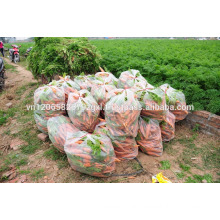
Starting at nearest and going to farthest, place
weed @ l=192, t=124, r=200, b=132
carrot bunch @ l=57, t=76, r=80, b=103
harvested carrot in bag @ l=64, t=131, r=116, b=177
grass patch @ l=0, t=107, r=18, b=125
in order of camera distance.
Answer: harvested carrot in bag @ l=64, t=131, r=116, b=177 < carrot bunch @ l=57, t=76, r=80, b=103 < weed @ l=192, t=124, r=200, b=132 < grass patch @ l=0, t=107, r=18, b=125

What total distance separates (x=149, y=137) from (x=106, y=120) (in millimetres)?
767

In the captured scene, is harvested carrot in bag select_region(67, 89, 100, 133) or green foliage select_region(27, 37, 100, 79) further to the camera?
green foliage select_region(27, 37, 100, 79)

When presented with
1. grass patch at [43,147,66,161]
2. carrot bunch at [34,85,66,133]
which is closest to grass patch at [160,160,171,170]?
grass patch at [43,147,66,161]

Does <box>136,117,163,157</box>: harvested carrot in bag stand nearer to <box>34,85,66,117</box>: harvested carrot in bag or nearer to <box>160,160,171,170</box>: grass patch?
<box>160,160,171,170</box>: grass patch

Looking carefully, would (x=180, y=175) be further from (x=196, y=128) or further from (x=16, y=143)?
(x=16, y=143)

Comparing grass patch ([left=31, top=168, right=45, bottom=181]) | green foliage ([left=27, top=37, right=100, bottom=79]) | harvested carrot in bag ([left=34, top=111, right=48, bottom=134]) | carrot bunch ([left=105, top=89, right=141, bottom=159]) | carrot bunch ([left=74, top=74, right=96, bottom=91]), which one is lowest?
grass patch ([left=31, top=168, right=45, bottom=181])

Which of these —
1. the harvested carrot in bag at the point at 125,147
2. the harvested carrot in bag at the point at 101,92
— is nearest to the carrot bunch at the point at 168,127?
the harvested carrot in bag at the point at 125,147

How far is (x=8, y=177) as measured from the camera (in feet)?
7.98

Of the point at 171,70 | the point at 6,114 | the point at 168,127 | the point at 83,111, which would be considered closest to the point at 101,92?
the point at 83,111

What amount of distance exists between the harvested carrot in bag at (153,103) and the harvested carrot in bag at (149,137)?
0.12m

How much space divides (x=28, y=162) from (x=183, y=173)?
7.77ft

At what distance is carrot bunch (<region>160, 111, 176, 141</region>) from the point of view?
296 centimetres

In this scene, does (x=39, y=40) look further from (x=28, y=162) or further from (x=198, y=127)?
(x=198, y=127)

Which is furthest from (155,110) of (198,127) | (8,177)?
(8,177)
